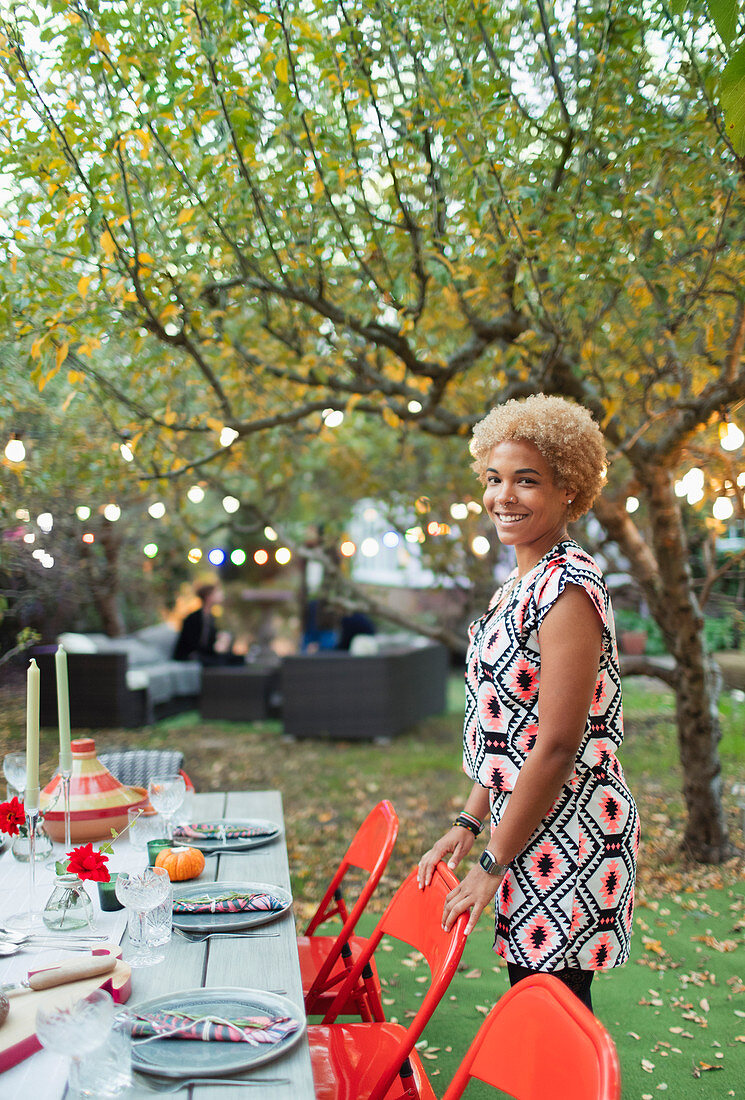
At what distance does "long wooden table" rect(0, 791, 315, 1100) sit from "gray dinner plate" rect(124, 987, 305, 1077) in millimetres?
21

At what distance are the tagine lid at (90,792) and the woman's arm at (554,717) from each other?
3.69 ft

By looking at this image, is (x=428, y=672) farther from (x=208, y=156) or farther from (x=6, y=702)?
(x=208, y=156)

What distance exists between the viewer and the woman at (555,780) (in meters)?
1.59

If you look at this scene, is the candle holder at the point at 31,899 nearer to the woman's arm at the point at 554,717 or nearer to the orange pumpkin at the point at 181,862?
the orange pumpkin at the point at 181,862

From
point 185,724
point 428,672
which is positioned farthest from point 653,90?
point 185,724

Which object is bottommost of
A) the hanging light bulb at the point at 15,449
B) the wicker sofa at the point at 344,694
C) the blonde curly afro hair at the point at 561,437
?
the wicker sofa at the point at 344,694

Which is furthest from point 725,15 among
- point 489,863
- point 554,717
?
point 489,863

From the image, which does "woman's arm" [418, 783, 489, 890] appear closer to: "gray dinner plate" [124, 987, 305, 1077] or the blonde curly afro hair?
"gray dinner plate" [124, 987, 305, 1077]

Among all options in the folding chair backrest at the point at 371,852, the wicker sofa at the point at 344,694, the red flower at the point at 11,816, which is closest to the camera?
the red flower at the point at 11,816

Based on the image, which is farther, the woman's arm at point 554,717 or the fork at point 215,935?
the fork at point 215,935

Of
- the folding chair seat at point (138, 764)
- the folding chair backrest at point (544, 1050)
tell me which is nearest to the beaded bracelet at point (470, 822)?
the folding chair backrest at point (544, 1050)

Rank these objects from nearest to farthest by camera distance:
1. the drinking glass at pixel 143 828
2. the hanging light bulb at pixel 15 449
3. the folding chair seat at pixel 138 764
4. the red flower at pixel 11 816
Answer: the red flower at pixel 11 816 → the drinking glass at pixel 143 828 → the folding chair seat at pixel 138 764 → the hanging light bulb at pixel 15 449

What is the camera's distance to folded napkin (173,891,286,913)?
74.1 inches

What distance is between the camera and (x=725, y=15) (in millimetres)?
1282
